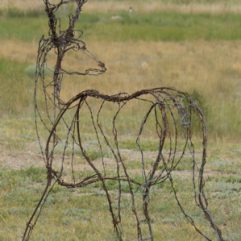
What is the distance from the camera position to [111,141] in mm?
12219

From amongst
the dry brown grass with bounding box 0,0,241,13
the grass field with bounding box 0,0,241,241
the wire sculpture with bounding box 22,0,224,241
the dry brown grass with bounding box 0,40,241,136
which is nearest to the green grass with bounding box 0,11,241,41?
the grass field with bounding box 0,0,241,241

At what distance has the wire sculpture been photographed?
3.51 meters

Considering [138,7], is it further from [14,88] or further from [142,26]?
[14,88]

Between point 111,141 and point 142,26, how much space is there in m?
21.7

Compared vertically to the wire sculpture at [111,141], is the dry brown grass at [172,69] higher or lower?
lower

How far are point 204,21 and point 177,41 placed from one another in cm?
764

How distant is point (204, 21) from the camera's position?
120ft

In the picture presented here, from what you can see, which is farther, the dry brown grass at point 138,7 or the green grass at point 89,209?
the dry brown grass at point 138,7

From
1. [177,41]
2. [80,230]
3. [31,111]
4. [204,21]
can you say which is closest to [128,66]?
[177,41]

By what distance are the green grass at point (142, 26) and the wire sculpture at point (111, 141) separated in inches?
460

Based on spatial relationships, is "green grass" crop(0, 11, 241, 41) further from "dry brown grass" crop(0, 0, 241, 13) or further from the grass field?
"dry brown grass" crop(0, 0, 241, 13)

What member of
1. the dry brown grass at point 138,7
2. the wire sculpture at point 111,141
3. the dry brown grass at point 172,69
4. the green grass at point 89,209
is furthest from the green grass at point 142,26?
the green grass at point 89,209

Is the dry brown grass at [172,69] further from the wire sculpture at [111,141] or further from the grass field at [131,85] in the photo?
the wire sculpture at [111,141]

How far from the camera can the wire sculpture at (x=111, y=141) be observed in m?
3.51
